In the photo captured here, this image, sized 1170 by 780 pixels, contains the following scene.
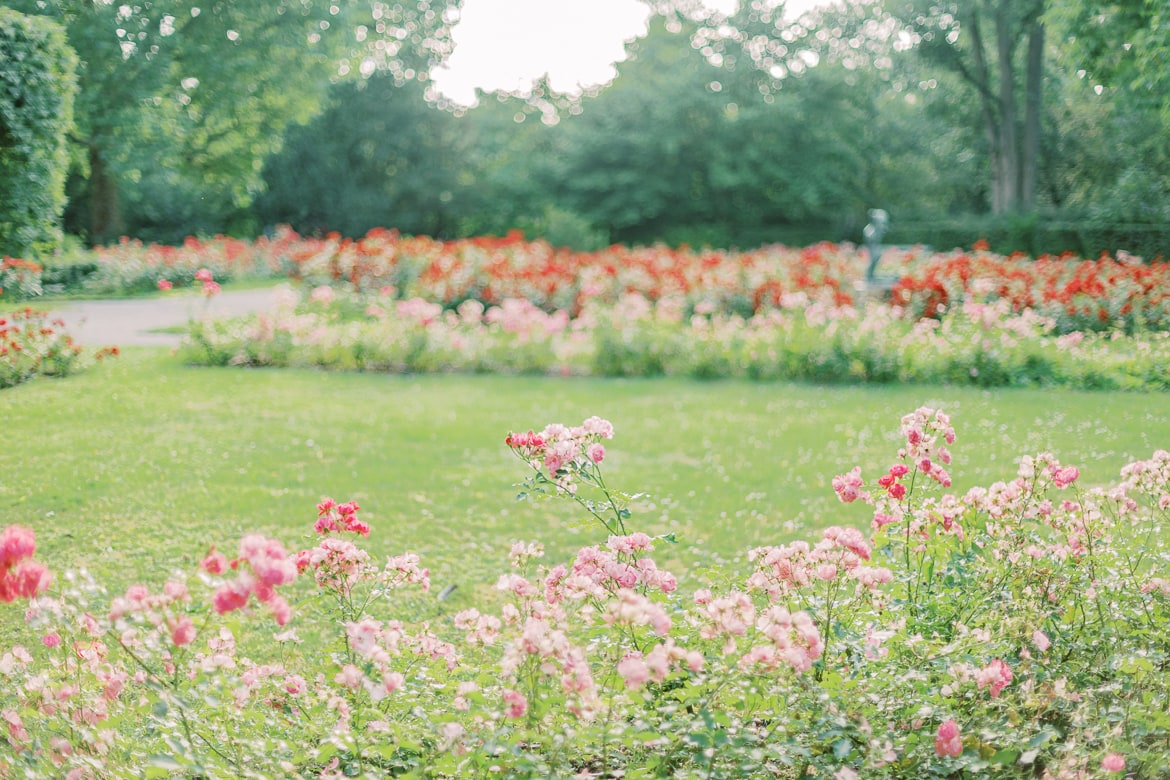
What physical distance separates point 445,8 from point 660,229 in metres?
8.83

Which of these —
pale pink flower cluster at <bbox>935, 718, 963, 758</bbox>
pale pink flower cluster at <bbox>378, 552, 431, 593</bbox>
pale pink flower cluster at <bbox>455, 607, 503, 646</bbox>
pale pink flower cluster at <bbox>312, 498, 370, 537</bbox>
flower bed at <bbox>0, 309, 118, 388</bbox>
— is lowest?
pale pink flower cluster at <bbox>935, 718, 963, 758</bbox>

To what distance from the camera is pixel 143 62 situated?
4.13m

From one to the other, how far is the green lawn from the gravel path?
0.65 feet

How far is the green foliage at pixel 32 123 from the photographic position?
11.9 ft

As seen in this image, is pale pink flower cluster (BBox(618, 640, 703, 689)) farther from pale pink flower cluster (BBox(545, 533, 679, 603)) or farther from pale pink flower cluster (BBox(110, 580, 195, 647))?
pale pink flower cluster (BBox(110, 580, 195, 647))

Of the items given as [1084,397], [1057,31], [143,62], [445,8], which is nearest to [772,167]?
[445,8]

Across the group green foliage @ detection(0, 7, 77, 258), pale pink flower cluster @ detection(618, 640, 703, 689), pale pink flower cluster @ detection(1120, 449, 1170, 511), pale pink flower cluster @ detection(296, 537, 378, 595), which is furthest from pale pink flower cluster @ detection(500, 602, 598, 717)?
green foliage @ detection(0, 7, 77, 258)

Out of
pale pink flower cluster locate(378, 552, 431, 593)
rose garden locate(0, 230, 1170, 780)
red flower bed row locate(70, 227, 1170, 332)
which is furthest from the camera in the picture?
red flower bed row locate(70, 227, 1170, 332)

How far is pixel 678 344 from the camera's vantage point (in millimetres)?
8359

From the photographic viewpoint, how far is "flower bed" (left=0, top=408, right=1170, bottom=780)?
75.7 inches

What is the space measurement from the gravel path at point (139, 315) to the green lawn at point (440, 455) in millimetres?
198

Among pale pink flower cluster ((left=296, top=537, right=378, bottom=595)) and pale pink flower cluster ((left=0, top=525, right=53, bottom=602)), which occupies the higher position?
pale pink flower cluster ((left=0, top=525, right=53, bottom=602))

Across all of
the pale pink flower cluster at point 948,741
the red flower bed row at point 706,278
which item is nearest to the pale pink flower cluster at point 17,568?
the pale pink flower cluster at point 948,741

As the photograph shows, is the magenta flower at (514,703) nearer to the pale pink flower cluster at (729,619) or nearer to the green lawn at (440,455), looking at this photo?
the pale pink flower cluster at (729,619)
